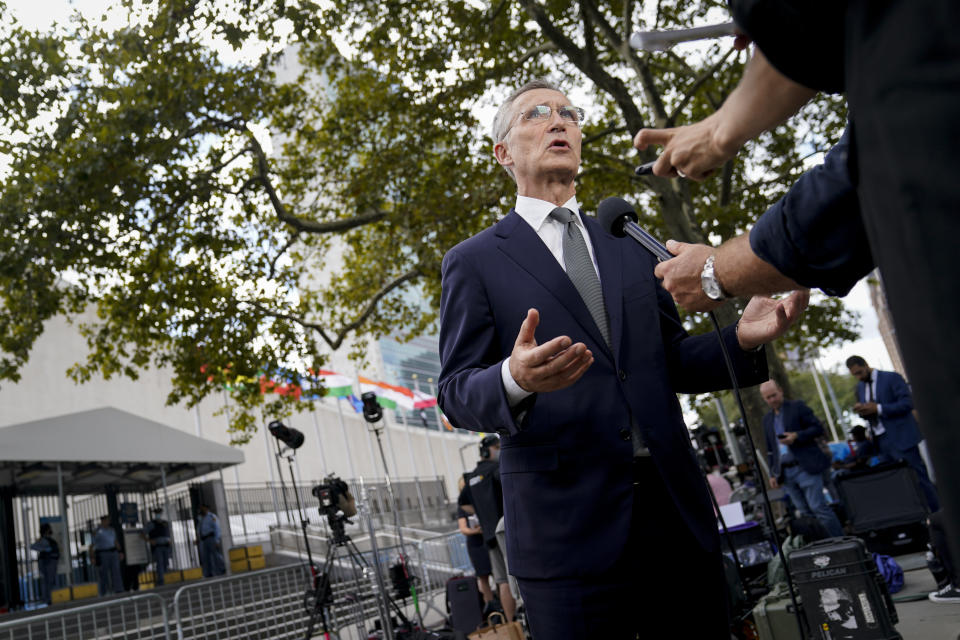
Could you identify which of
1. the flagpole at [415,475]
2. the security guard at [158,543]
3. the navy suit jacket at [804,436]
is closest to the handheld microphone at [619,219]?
the navy suit jacket at [804,436]

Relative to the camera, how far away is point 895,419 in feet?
29.5

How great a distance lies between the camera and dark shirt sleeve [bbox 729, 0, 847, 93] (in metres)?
0.96

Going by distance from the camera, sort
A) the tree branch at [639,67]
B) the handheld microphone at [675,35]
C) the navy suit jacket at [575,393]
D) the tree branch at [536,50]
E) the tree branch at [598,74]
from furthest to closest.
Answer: the tree branch at [536,50], the tree branch at [639,67], the tree branch at [598,74], the navy suit jacket at [575,393], the handheld microphone at [675,35]

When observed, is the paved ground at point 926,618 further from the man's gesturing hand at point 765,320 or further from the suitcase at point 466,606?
the suitcase at point 466,606

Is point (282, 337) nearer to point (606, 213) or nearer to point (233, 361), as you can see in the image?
point (233, 361)

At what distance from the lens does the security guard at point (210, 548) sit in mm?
18859

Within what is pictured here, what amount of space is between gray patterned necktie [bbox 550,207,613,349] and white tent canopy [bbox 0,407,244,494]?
15.8 m

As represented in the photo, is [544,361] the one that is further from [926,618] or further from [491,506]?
[491,506]

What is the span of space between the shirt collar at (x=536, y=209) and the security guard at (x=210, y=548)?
18508 millimetres

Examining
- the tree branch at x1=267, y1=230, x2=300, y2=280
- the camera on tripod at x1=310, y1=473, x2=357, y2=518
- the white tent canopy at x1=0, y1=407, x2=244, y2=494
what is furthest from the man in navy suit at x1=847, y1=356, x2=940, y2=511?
the white tent canopy at x1=0, y1=407, x2=244, y2=494

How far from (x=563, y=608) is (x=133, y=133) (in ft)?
37.8

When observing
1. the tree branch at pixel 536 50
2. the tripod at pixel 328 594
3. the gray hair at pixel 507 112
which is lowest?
the tripod at pixel 328 594

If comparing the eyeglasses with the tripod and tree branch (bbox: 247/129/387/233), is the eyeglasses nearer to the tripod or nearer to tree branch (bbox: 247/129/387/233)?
the tripod

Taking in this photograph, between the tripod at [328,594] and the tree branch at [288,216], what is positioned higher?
the tree branch at [288,216]
